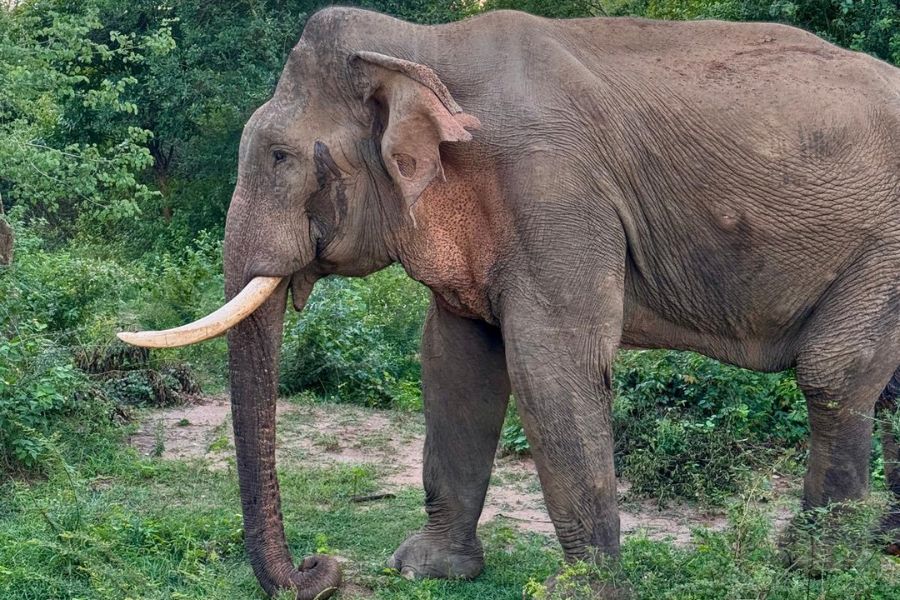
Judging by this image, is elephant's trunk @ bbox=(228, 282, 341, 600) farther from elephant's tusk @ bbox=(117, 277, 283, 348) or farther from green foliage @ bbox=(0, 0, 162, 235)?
green foliage @ bbox=(0, 0, 162, 235)

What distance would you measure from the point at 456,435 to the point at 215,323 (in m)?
1.50

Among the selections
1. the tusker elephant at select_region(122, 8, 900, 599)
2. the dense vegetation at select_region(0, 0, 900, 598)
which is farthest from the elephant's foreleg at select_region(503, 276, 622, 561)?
the dense vegetation at select_region(0, 0, 900, 598)

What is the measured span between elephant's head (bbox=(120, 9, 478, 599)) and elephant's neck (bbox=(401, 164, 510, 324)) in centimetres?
11

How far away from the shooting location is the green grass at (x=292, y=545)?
501cm

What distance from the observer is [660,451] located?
7387mm

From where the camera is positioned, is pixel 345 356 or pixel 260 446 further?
pixel 345 356

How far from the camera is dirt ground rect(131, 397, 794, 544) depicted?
694 cm

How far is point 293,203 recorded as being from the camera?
5.18 meters

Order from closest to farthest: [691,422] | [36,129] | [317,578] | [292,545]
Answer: [317,578], [292,545], [691,422], [36,129]

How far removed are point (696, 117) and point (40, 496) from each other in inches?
151

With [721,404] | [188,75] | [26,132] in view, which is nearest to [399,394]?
[721,404]

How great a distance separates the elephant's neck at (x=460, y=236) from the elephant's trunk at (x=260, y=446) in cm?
66

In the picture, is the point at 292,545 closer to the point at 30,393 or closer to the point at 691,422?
the point at 30,393

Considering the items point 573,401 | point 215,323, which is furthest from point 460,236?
point 215,323
